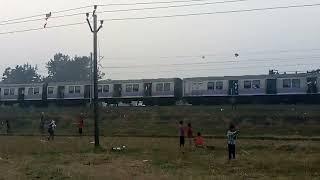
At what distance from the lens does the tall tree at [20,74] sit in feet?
495

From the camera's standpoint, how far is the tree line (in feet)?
484

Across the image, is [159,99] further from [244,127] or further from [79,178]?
[79,178]

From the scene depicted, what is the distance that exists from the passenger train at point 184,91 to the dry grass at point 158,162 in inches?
906

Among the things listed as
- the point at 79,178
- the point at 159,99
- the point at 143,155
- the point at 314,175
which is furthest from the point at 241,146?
the point at 159,99

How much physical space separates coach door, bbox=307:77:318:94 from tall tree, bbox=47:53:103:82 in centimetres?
9937

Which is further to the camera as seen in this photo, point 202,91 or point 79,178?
point 202,91

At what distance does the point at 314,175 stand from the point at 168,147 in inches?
531

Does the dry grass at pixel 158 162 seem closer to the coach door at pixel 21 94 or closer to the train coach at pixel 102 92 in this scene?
the train coach at pixel 102 92

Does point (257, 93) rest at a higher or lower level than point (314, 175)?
higher

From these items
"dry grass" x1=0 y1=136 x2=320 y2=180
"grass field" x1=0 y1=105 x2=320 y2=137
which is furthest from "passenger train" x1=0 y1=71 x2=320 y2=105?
"dry grass" x1=0 y1=136 x2=320 y2=180

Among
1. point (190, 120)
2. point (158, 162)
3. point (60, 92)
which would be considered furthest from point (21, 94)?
point (158, 162)

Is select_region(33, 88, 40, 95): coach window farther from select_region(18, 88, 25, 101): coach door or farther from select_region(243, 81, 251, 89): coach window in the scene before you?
select_region(243, 81, 251, 89): coach window

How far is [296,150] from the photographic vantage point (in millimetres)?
28281

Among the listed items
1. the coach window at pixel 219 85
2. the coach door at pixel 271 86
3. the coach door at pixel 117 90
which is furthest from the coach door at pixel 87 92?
the coach door at pixel 271 86
